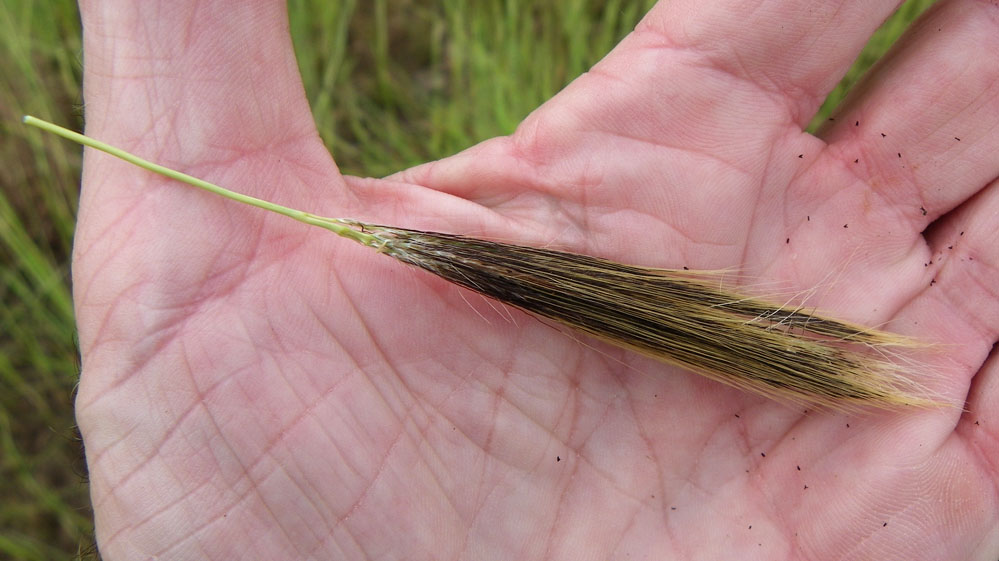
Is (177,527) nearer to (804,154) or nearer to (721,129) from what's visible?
(721,129)

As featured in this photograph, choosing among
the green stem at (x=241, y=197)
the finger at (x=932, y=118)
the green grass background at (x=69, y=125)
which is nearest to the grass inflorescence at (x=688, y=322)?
the green stem at (x=241, y=197)

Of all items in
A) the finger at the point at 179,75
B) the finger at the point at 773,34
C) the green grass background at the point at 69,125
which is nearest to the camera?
the finger at the point at 179,75

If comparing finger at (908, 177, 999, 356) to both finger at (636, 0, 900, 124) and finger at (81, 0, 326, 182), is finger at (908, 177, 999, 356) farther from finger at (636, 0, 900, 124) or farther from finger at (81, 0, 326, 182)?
finger at (81, 0, 326, 182)

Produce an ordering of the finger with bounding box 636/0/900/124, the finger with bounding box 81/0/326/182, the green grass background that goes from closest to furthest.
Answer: the finger with bounding box 81/0/326/182
the finger with bounding box 636/0/900/124
the green grass background

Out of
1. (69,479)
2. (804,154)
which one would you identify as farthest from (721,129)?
(69,479)

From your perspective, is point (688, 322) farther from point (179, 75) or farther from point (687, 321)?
point (179, 75)

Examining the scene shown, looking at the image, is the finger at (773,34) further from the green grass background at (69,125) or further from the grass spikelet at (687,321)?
the green grass background at (69,125)

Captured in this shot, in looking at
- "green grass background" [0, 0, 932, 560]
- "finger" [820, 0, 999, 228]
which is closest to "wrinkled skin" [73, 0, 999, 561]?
"finger" [820, 0, 999, 228]
